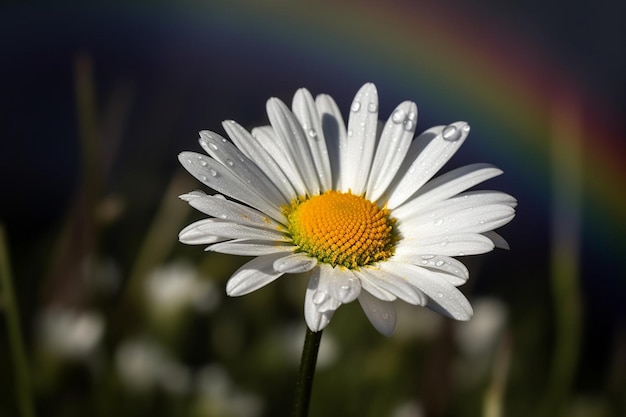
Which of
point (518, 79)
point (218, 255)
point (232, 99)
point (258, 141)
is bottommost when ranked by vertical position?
point (218, 255)

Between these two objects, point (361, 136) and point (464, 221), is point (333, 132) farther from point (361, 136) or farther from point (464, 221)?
point (464, 221)

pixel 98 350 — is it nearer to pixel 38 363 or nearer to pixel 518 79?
pixel 38 363

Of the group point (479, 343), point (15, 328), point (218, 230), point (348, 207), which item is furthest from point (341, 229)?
point (479, 343)

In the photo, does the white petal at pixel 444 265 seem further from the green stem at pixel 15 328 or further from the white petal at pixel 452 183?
the green stem at pixel 15 328

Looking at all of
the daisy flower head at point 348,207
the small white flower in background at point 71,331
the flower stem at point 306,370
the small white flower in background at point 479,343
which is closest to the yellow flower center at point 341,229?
the daisy flower head at point 348,207

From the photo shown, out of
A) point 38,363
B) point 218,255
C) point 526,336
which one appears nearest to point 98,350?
point 38,363

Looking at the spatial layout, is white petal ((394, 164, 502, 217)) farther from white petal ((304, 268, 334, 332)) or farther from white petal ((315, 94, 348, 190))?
white petal ((304, 268, 334, 332))

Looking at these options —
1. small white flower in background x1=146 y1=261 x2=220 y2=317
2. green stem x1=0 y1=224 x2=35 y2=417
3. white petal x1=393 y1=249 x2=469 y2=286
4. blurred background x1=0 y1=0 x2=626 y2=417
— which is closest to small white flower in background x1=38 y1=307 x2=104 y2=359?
blurred background x1=0 y1=0 x2=626 y2=417
